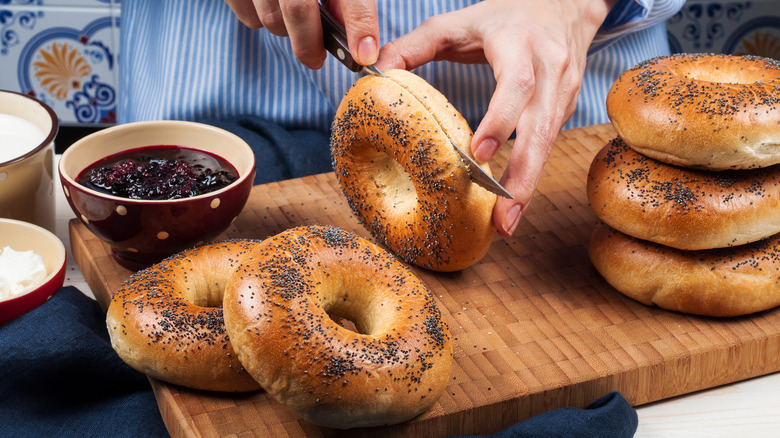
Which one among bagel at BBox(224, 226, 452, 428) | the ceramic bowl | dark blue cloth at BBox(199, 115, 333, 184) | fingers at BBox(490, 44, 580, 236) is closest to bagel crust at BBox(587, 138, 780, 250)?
fingers at BBox(490, 44, 580, 236)

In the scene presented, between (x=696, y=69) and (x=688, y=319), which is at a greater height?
(x=696, y=69)

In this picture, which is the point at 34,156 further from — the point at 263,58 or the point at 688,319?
the point at 688,319

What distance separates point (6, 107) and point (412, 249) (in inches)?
39.2

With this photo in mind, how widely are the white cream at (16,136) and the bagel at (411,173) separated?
0.67 meters

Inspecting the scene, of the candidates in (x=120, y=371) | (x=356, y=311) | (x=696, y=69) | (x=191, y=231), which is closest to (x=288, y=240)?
(x=356, y=311)

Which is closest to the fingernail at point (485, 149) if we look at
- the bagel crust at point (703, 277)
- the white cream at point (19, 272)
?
the bagel crust at point (703, 277)

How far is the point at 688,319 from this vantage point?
1.64m

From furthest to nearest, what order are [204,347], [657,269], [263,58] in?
[263,58] < [657,269] < [204,347]

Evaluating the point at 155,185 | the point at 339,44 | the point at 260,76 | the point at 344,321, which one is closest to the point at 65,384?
the point at 155,185

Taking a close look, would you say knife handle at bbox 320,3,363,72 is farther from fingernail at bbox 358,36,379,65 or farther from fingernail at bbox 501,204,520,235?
fingernail at bbox 501,204,520,235

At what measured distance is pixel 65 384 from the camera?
146cm

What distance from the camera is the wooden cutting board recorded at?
1.38 meters

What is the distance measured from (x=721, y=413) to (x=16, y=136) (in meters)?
1.60

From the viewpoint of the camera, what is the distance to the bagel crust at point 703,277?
1587 millimetres
